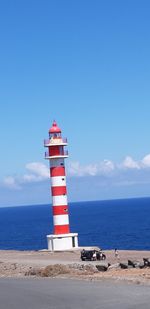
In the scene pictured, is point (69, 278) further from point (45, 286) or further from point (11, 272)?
point (11, 272)

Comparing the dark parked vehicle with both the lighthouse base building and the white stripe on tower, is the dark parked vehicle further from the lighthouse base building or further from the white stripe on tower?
the white stripe on tower

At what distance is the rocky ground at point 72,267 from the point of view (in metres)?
26.6

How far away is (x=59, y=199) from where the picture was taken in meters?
39.8

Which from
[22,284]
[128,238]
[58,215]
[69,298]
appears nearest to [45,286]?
[22,284]

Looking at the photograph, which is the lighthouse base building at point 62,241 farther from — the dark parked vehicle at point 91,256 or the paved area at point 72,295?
the paved area at point 72,295

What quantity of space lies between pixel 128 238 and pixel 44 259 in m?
48.9

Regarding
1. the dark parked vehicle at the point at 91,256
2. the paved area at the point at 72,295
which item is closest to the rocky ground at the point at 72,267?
the dark parked vehicle at the point at 91,256

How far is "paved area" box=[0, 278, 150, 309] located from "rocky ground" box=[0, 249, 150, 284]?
1350mm

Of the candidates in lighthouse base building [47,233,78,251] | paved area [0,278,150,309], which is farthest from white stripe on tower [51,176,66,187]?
paved area [0,278,150,309]

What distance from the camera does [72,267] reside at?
3027 cm

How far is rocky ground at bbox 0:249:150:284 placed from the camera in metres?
26.6

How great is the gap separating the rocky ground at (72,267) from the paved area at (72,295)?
1.35 m

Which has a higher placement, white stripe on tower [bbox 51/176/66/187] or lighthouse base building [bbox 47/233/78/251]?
white stripe on tower [bbox 51/176/66/187]

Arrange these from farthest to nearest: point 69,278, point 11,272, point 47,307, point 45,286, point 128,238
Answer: point 128,238
point 11,272
point 69,278
point 45,286
point 47,307
